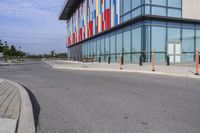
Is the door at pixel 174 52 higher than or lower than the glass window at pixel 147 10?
lower

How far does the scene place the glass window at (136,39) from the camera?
1237 inches

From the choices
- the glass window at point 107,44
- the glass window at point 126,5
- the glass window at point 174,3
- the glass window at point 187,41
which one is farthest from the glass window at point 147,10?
the glass window at point 107,44

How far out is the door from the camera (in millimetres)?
31922

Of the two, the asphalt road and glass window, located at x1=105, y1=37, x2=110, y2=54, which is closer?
the asphalt road

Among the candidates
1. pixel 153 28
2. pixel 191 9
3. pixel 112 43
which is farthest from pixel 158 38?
pixel 112 43

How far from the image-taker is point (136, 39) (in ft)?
106

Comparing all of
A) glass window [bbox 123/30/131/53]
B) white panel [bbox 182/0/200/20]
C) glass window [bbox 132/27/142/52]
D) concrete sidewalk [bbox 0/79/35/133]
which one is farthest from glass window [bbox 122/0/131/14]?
concrete sidewalk [bbox 0/79/35/133]

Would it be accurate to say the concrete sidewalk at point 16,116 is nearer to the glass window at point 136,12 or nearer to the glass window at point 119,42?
the glass window at point 136,12

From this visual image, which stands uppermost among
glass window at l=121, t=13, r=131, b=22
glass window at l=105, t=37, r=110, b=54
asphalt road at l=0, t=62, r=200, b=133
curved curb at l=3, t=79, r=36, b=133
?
glass window at l=121, t=13, r=131, b=22

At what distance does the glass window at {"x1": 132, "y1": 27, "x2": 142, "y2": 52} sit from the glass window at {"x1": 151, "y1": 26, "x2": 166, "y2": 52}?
1426 millimetres

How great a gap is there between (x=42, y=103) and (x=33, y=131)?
137 inches

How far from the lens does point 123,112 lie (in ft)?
24.1

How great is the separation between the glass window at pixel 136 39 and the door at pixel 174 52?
324cm

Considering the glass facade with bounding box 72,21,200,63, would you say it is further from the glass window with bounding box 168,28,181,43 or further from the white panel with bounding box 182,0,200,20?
the white panel with bounding box 182,0,200,20
